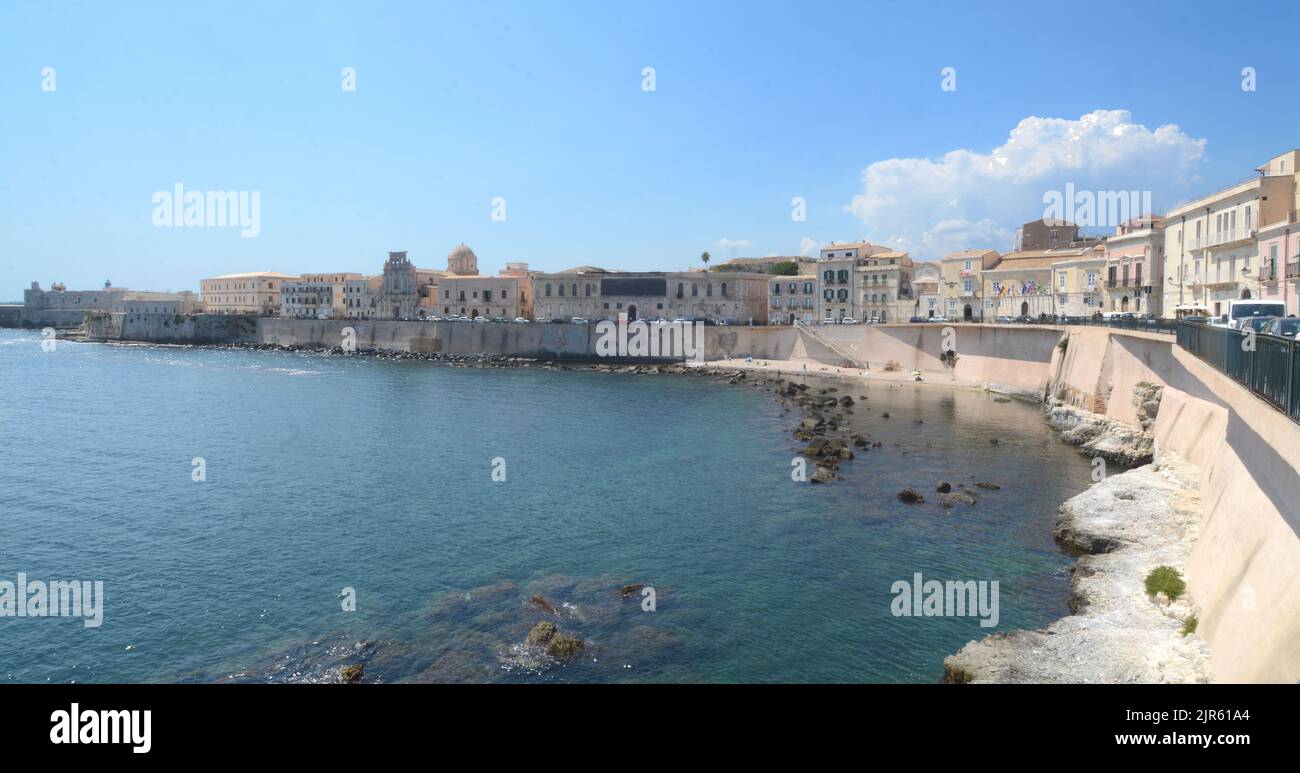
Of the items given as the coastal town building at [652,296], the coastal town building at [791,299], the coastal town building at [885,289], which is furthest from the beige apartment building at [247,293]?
the coastal town building at [885,289]

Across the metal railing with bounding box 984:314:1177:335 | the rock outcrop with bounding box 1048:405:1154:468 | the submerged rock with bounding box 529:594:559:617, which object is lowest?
the submerged rock with bounding box 529:594:559:617

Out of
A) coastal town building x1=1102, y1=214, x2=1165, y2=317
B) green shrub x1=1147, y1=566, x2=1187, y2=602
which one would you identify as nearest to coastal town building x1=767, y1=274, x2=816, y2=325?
coastal town building x1=1102, y1=214, x2=1165, y2=317

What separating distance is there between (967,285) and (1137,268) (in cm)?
2400

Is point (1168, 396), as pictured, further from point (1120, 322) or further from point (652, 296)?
point (652, 296)

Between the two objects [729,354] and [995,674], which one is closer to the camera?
[995,674]

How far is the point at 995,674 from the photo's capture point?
48.4ft

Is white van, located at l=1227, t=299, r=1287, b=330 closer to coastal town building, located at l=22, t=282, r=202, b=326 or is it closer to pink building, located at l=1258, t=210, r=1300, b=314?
pink building, located at l=1258, t=210, r=1300, b=314

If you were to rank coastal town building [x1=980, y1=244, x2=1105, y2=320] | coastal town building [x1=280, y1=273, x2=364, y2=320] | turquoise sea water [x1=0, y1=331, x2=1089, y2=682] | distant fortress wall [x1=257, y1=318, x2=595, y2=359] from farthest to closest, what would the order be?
coastal town building [x1=280, y1=273, x2=364, y2=320]
distant fortress wall [x1=257, y1=318, x2=595, y2=359]
coastal town building [x1=980, y1=244, x2=1105, y2=320]
turquoise sea water [x1=0, y1=331, x2=1089, y2=682]

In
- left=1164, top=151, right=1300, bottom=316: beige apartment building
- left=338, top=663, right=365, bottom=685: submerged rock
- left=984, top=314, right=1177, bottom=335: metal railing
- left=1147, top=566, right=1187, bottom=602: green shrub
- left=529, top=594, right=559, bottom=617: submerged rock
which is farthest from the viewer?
left=1164, top=151, right=1300, bottom=316: beige apartment building

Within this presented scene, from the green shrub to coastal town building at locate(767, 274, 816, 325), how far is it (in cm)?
7484

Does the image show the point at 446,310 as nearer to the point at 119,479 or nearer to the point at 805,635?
the point at 119,479

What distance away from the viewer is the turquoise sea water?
16.9 metres
